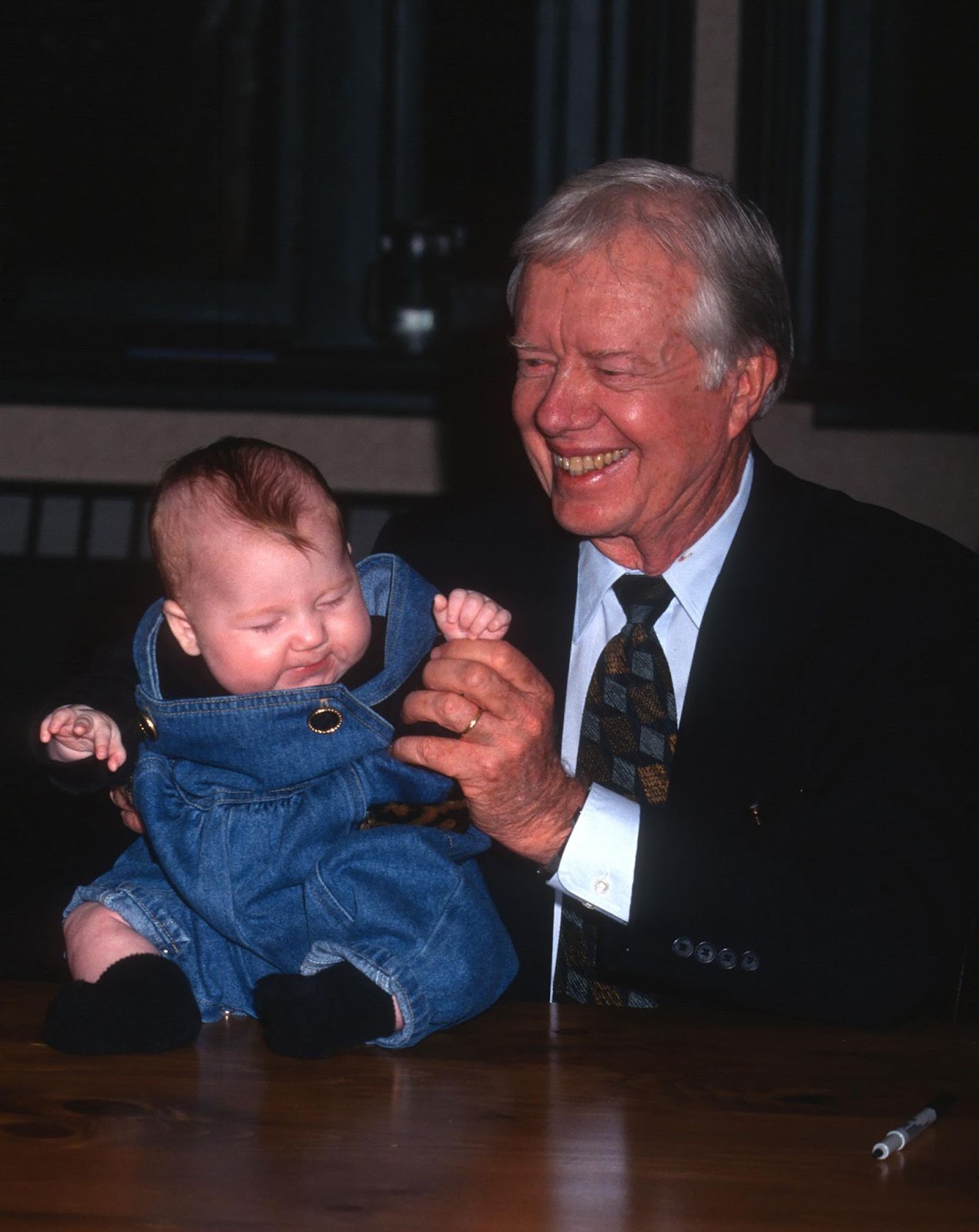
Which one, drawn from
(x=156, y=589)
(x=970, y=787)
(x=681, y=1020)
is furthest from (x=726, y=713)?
(x=156, y=589)

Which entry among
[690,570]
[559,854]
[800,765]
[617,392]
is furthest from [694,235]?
[559,854]

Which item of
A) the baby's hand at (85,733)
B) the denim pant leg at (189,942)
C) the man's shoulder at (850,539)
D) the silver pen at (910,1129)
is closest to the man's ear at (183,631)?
the baby's hand at (85,733)

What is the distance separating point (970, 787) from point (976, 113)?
2220mm

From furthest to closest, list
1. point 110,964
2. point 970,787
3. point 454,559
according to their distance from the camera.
Answer: point 454,559, point 970,787, point 110,964

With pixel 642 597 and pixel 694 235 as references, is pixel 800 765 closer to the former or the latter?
pixel 642 597

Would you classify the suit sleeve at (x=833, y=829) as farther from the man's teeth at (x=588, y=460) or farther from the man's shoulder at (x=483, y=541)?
the man's shoulder at (x=483, y=541)

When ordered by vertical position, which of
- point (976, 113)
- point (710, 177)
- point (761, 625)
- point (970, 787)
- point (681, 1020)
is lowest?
point (681, 1020)

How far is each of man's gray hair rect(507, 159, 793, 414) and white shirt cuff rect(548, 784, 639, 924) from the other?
2.11ft

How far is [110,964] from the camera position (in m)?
1.29

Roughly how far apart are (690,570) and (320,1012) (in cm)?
86

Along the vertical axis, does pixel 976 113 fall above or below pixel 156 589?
above

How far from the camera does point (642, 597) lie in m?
1.86

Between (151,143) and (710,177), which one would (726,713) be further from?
(151,143)

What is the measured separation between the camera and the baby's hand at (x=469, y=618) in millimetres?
1464
